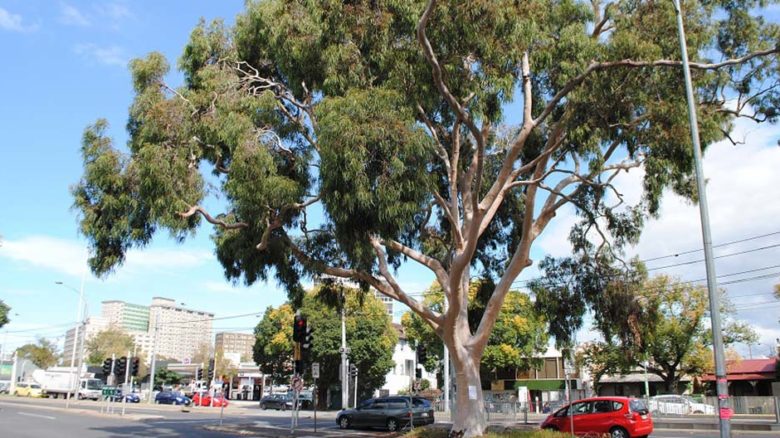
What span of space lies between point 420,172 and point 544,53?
5.12 metres

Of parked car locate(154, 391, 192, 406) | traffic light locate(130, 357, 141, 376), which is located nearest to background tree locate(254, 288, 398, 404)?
parked car locate(154, 391, 192, 406)

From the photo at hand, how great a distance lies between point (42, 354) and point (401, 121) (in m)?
118

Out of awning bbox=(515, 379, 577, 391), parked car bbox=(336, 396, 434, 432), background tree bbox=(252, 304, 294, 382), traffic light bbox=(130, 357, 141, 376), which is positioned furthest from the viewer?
awning bbox=(515, 379, 577, 391)

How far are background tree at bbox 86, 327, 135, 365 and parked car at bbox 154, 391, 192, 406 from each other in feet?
138

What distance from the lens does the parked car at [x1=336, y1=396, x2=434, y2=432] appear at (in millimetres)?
29828

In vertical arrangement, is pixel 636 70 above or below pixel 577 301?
above

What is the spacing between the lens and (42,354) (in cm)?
11088

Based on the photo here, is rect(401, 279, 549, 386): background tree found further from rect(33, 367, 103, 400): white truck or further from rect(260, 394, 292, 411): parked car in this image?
rect(33, 367, 103, 400): white truck

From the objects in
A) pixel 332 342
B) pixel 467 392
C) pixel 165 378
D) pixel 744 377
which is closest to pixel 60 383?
pixel 165 378

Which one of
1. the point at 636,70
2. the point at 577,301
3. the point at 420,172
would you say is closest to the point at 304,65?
the point at 420,172

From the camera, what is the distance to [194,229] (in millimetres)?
18312

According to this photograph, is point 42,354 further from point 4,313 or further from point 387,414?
point 387,414

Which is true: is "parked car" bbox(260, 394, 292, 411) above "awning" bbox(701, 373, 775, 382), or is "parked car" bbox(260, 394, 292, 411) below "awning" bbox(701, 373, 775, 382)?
below

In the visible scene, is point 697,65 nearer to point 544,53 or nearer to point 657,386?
point 544,53
